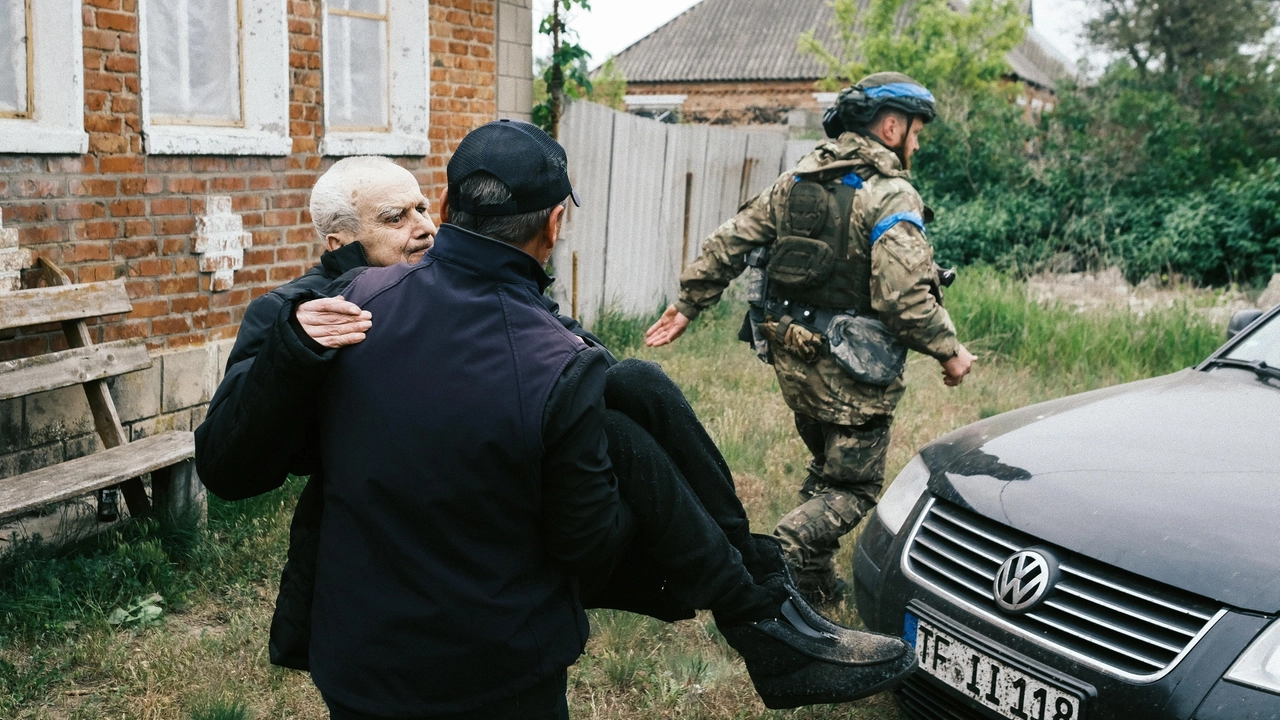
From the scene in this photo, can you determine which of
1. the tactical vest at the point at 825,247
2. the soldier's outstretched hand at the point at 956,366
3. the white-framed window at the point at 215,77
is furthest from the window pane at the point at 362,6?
the soldier's outstretched hand at the point at 956,366

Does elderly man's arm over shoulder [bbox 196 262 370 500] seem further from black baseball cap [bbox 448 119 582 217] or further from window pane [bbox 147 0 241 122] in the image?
window pane [bbox 147 0 241 122]

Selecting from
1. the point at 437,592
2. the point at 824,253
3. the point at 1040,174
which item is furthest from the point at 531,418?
the point at 1040,174

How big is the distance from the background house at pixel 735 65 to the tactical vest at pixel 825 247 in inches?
1031

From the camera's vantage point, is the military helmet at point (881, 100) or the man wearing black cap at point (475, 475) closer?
the man wearing black cap at point (475, 475)

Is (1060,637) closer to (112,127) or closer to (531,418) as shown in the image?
(531,418)

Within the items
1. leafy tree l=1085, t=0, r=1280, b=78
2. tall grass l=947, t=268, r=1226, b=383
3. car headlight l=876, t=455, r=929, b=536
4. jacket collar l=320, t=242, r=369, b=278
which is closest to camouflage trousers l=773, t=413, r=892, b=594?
car headlight l=876, t=455, r=929, b=536

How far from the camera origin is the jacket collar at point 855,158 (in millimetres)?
4004

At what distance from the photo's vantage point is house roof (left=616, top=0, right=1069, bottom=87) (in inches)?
1255

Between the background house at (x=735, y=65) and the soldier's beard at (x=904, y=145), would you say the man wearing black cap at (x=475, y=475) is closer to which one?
the soldier's beard at (x=904, y=145)

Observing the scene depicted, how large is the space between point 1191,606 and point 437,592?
5.74ft

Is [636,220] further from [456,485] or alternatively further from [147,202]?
[456,485]

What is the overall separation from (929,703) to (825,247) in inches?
69.1

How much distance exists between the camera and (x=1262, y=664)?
2295 mm

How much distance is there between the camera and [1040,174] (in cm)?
1440
